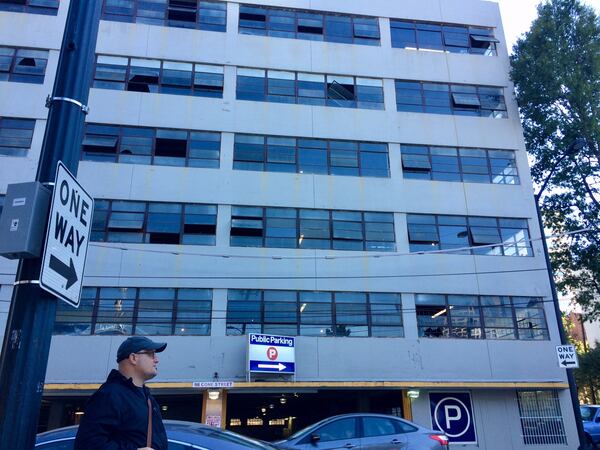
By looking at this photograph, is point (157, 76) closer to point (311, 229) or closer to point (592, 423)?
point (311, 229)

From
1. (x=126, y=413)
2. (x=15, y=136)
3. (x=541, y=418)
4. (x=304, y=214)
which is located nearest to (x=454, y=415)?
(x=541, y=418)

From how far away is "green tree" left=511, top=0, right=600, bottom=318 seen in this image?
20.7 meters

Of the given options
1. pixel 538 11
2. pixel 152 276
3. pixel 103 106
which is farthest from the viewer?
pixel 538 11

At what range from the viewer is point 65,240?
3.15 meters

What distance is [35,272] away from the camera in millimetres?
2887

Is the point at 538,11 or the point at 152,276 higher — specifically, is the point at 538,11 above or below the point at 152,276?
above

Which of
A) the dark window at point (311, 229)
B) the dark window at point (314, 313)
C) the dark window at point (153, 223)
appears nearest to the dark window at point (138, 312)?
the dark window at point (314, 313)

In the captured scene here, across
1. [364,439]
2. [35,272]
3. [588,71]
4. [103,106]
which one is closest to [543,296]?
[588,71]

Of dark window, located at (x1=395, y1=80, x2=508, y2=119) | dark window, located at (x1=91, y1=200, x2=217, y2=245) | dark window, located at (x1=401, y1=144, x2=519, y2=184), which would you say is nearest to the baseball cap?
dark window, located at (x1=91, y1=200, x2=217, y2=245)

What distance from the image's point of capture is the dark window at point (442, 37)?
21.8 m

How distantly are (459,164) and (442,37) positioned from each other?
6270mm

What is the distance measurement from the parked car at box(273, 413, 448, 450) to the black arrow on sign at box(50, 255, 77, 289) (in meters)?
7.55

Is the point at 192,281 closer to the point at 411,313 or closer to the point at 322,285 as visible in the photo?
the point at 322,285

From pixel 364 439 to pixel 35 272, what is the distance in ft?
28.6
